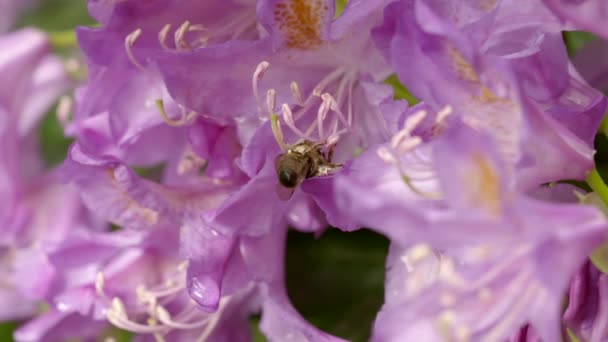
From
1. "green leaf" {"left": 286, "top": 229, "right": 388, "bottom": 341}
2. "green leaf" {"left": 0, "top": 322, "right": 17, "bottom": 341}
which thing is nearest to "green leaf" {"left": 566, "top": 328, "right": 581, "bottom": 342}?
"green leaf" {"left": 286, "top": 229, "right": 388, "bottom": 341}

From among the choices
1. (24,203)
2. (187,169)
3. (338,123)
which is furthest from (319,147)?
(24,203)

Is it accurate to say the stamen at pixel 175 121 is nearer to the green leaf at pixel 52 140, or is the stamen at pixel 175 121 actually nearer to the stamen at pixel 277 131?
the stamen at pixel 277 131

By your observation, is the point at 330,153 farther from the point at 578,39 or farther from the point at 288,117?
the point at 578,39

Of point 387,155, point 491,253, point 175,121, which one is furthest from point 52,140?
point 491,253

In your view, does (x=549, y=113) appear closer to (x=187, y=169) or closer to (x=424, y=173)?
(x=424, y=173)

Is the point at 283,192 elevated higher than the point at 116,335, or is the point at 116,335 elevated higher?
the point at 283,192

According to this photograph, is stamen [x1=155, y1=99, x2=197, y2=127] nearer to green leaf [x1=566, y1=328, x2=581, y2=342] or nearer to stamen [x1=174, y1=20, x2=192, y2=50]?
stamen [x1=174, y1=20, x2=192, y2=50]

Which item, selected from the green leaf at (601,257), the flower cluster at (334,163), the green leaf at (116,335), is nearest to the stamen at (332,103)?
the flower cluster at (334,163)
